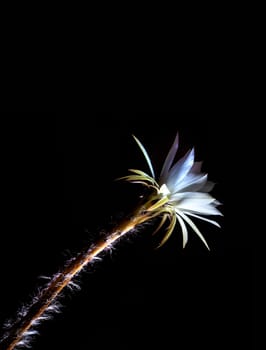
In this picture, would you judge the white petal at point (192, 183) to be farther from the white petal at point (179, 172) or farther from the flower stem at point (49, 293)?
the flower stem at point (49, 293)

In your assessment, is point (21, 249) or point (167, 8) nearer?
point (21, 249)

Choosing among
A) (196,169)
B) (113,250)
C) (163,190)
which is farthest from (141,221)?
(113,250)

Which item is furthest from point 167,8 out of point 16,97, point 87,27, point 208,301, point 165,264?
point 208,301

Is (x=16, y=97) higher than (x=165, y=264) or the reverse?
higher

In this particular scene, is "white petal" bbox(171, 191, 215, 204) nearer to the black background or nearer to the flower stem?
the flower stem

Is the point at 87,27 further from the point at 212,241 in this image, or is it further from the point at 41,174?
the point at 212,241

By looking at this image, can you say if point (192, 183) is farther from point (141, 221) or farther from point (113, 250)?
point (113, 250)
